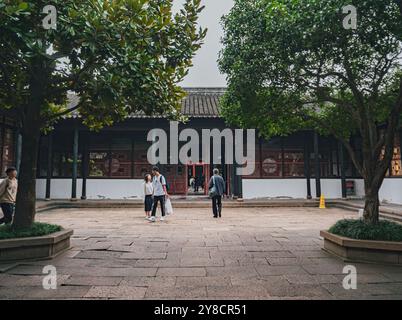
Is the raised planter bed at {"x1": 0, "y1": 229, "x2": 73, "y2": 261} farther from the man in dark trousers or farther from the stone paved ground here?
the man in dark trousers

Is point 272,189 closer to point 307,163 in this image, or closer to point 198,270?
point 307,163

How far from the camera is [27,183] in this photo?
4816 millimetres

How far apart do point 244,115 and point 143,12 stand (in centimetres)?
278

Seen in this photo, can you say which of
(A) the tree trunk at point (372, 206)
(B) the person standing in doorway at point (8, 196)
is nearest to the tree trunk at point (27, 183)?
(B) the person standing in doorway at point (8, 196)

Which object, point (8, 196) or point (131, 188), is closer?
point (8, 196)

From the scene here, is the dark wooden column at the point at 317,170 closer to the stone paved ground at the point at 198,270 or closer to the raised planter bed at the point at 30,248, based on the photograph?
the stone paved ground at the point at 198,270

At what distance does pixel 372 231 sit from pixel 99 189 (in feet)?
40.7

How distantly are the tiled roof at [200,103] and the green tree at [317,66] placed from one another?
7.44 m

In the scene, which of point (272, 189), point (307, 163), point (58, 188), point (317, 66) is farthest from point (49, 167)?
point (317, 66)

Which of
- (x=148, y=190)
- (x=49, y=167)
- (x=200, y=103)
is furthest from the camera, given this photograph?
(x=200, y=103)

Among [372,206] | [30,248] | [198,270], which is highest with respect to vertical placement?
[372,206]

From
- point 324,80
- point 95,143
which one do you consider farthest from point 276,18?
point 95,143

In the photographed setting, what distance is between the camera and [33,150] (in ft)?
16.0

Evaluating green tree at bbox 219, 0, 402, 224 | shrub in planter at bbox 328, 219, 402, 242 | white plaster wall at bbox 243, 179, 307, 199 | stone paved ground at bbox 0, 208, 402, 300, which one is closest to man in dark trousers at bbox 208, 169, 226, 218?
stone paved ground at bbox 0, 208, 402, 300
